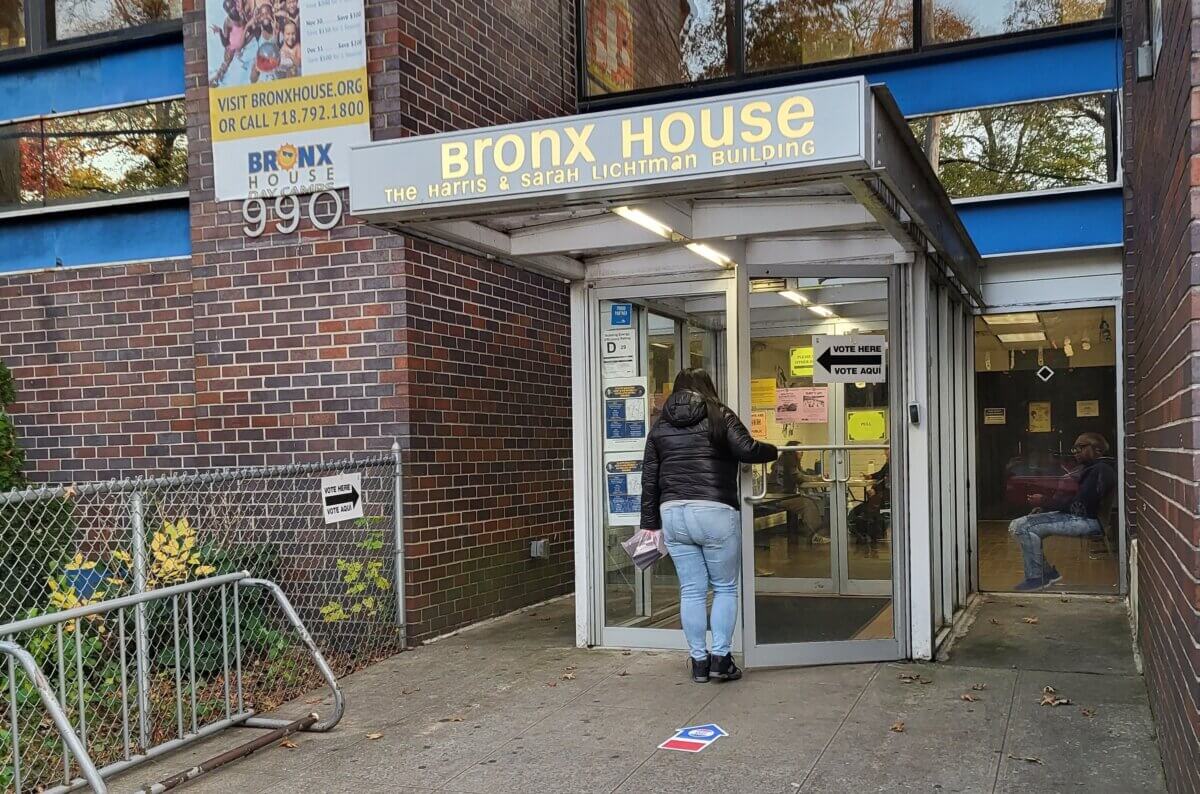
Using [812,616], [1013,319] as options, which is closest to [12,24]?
[812,616]

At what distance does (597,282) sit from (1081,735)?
12.6 ft

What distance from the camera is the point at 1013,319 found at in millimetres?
9234

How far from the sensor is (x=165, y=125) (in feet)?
27.6

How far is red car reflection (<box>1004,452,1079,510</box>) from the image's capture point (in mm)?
9109

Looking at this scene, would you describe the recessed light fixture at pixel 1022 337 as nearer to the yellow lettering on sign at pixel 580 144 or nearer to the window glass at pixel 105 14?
the yellow lettering on sign at pixel 580 144

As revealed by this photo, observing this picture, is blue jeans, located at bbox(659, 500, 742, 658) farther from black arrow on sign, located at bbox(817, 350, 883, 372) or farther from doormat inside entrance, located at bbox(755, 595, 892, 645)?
black arrow on sign, located at bbox(817, 350, 883, 372)

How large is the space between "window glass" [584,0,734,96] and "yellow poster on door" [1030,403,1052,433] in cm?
390

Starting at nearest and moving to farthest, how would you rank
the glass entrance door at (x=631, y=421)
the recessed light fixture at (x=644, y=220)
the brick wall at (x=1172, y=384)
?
the brick wall at (x=1172, y=384) < the recessed light fixture at (x=644, y=220) < the glass entrance door at (x=631, y=421)

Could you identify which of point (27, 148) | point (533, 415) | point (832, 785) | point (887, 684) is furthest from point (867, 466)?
point (27, 148)

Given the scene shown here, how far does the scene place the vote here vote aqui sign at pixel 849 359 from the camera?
668 cm

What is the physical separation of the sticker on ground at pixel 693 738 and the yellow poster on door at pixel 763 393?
210cm

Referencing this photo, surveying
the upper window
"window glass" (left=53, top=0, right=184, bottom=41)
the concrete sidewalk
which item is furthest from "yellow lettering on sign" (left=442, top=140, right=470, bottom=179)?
the upper window

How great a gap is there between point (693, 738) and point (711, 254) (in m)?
2.82

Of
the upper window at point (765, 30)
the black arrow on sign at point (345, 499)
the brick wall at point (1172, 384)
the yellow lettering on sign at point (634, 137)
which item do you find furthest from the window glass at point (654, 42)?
the yellow lettering on sign at point (634, 137)
